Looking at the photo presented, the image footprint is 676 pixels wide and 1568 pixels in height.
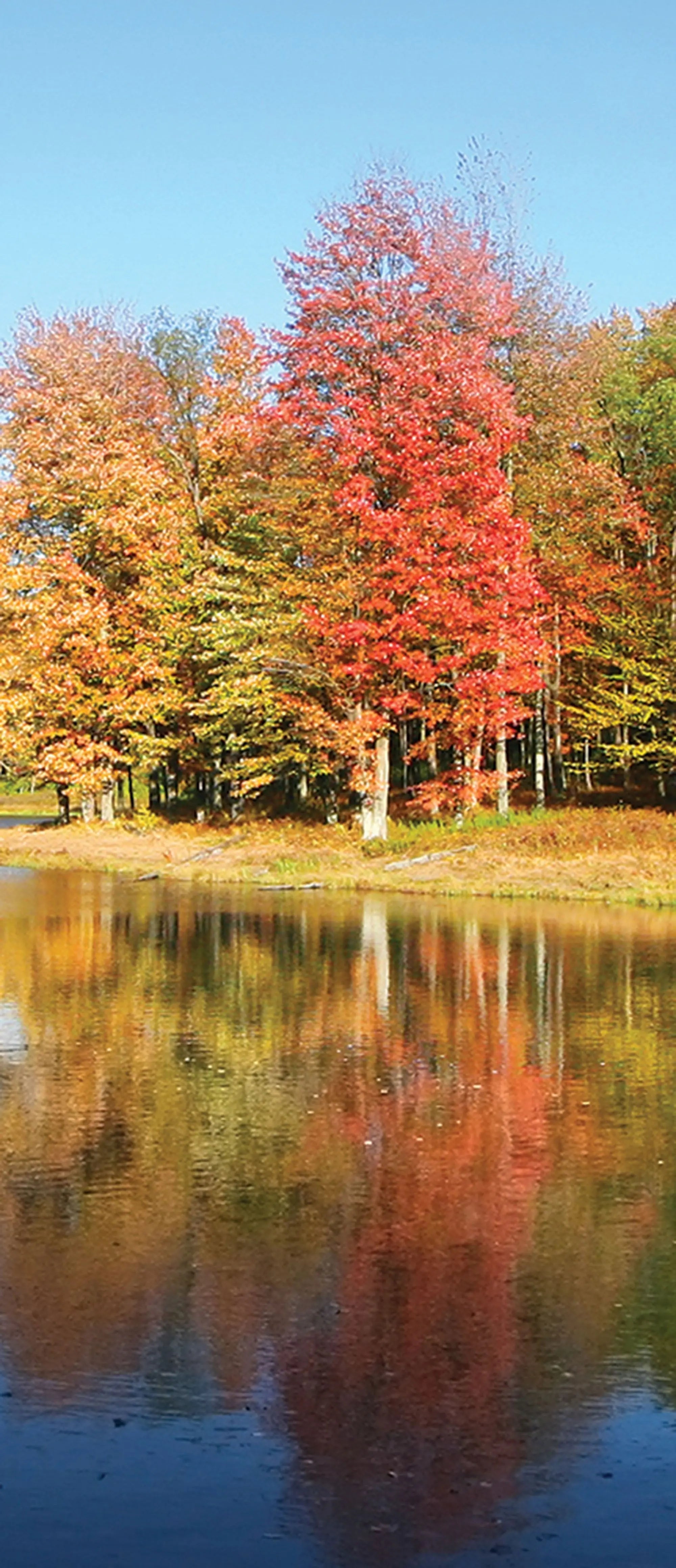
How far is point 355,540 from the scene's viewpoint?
42594 mm

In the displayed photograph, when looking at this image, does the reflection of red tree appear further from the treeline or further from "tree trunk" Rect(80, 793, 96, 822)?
"tree trunk" Rect(80, 793, 96, 822)

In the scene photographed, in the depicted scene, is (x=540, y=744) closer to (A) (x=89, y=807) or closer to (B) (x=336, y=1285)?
(A) (x=89, y=807)

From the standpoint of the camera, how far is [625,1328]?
26.9 feet

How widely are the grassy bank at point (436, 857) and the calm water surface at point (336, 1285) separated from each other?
16456 mm

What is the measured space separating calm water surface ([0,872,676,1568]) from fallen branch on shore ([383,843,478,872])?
19538 millimetres

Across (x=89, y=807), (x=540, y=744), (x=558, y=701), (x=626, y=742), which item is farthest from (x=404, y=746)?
(x=89, y=807)

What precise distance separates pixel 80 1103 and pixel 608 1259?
5.41m

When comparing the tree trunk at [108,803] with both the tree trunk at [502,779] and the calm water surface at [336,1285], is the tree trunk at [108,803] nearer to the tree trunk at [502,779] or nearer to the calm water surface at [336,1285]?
the tree trunk at [502,779]

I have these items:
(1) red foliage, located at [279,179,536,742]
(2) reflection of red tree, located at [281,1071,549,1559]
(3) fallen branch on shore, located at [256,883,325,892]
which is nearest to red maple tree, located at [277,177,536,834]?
(1) red foliage, located at [279,179,536,742]

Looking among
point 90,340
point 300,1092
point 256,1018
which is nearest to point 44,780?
point 90,340

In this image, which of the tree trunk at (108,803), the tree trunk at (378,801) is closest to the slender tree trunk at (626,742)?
the tree trunk at (378,801)

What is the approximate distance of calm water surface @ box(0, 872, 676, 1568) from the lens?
6.23 meters

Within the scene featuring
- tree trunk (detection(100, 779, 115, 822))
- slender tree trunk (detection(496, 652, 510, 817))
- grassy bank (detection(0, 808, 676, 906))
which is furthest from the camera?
tree trunk (detection(100, 779, 115, 822))

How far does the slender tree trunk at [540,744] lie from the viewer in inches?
1801
